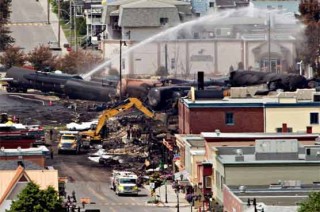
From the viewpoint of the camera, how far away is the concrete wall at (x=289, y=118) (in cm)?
11849

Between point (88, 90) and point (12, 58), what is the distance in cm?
1985

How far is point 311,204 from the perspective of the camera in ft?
261

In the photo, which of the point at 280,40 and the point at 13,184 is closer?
the point at 13,184

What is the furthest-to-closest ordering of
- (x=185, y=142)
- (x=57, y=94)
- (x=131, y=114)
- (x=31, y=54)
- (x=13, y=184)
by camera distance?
(x=31, y=54)
(x=57, y=94)
(x=131, y=114)
(x=185, y=142)
(x=13, y=184)

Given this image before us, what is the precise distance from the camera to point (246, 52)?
6442 inches

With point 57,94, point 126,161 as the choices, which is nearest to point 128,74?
point 57,94

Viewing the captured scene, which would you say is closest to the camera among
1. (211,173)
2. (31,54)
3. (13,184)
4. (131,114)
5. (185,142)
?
(13,184)

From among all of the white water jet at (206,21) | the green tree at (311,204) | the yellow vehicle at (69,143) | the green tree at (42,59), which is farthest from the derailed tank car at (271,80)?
the green tree at (311,204)

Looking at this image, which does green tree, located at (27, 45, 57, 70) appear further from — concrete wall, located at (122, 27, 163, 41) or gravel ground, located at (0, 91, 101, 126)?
gravel ground, located at (0, 91, 101, 126)

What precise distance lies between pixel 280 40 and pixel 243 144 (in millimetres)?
53847

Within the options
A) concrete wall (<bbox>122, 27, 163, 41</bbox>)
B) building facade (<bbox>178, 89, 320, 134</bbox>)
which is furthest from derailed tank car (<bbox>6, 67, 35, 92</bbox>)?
building facade (<bbox>178, 89, 320, 134</bbox>)

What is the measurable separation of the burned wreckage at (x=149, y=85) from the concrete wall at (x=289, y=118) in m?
3.68

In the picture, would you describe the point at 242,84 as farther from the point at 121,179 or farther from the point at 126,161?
the point at 121,179

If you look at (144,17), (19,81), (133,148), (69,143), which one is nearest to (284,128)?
(133,148)
